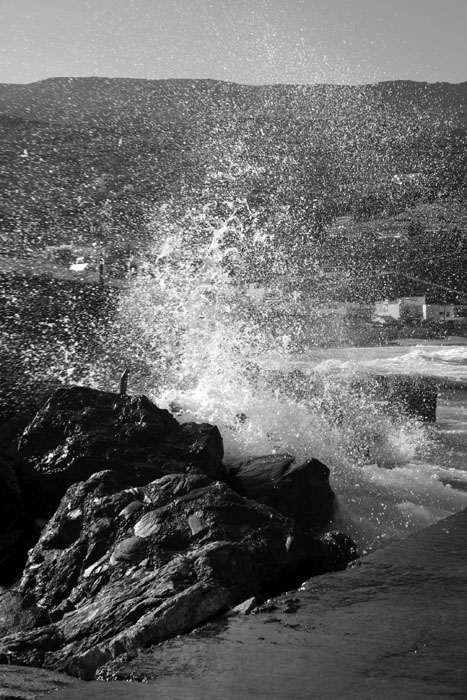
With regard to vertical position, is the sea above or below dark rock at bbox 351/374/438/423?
above

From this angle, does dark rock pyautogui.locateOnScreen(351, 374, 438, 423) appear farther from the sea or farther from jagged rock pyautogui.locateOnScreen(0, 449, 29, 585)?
jagged rock pyautogui.locateOnScreen(0, 449, 29, 585)

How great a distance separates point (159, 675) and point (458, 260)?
4331 centimetres

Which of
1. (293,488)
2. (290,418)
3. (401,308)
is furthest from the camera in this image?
(401,308)

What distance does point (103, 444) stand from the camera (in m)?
7.47

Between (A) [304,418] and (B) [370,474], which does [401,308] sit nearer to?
(A) [304,418]

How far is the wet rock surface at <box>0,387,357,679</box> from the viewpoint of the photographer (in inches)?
173

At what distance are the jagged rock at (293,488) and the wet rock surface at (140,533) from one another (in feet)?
0.05

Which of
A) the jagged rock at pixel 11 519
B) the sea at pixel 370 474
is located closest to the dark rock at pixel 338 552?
the sea at pixel 370 474

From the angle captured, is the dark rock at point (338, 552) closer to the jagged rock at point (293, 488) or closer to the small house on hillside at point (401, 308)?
the jagged rock at point (293, 488)

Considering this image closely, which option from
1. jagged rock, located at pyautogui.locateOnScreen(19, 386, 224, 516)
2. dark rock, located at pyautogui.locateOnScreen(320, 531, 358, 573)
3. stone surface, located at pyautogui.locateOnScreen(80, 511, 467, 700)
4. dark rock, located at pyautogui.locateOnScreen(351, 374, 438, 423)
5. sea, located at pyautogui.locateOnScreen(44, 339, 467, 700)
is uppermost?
jagged rock, located at pyautogui.locateOnScreen(19, 386, 224, 516)

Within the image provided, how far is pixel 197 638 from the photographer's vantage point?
4.14 m

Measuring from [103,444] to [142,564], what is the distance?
→ 256 centimetres

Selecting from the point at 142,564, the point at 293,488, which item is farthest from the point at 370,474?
the point at 142,564

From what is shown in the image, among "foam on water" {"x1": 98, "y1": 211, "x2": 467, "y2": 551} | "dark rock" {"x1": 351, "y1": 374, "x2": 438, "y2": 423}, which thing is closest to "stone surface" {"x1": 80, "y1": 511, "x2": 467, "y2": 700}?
"foam on water" {"x1": 98, "y1": 211, "x2": 467, "y2": 551}
